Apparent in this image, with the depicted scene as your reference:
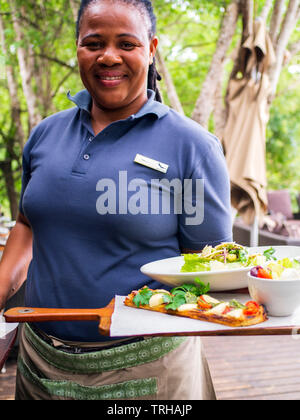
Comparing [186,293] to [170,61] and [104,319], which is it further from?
[170,61]

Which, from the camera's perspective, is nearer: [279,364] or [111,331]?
[111,331]

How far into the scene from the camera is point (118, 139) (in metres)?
1.42

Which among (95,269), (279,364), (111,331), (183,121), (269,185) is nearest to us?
(111,331)

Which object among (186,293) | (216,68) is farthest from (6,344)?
(216,68)

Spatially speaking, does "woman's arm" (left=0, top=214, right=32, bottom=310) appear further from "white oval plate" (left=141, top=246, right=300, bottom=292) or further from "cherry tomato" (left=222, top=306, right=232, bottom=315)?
"cherry tomato" (left=222, top=306, right=232, bottom=315)

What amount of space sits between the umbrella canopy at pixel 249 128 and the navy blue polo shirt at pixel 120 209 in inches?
118

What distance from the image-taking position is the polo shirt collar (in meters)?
1.42

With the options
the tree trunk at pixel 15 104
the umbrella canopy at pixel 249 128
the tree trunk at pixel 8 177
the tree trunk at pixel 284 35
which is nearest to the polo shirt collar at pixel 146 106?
the umbrella canopy at pixel 249 128

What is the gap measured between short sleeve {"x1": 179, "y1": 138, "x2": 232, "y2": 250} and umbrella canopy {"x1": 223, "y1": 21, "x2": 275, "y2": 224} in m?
2.95

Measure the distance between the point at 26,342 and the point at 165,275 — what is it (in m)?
0.55

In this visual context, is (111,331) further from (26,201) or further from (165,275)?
(26,201)

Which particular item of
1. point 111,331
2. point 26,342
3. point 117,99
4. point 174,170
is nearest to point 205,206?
point 174,170

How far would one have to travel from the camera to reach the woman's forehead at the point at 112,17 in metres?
1.30

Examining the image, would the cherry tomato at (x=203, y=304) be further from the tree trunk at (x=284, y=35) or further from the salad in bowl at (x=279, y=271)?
the tree trunk at (x=284, y=35)
